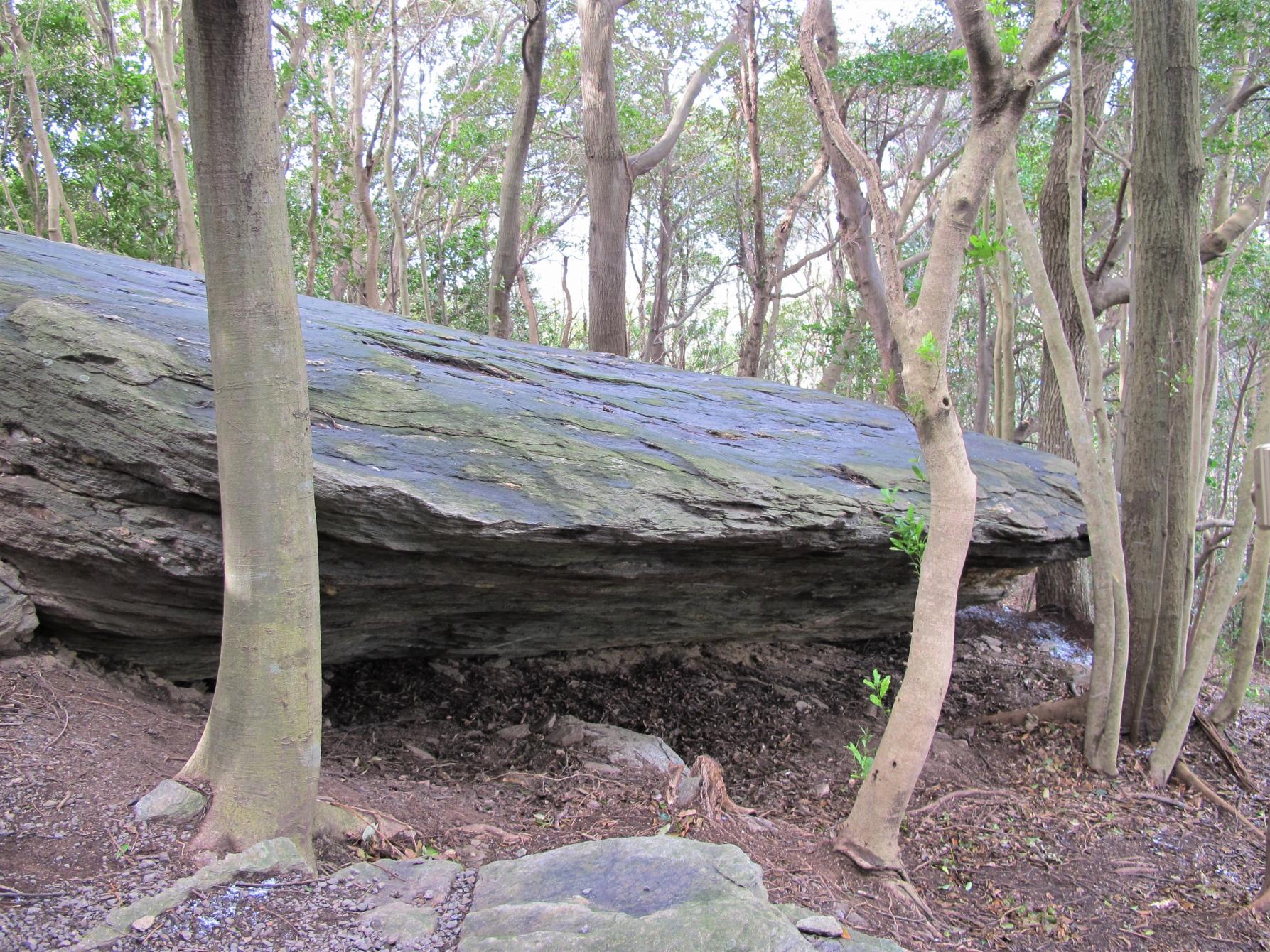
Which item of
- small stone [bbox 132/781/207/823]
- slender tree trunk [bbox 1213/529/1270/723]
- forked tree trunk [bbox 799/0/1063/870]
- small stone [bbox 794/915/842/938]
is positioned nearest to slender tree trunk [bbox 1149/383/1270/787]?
slender tree trunk [bbox 1213/529/1270/723]

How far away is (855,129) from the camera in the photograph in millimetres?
14555

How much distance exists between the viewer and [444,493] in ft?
11.5

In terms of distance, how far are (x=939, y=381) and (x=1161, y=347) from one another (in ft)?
10.9

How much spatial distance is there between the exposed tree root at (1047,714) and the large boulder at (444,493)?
38.2 inches

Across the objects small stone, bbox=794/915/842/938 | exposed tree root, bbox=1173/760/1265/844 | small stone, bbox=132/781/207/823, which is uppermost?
small stone, bbox=132/781/207/823

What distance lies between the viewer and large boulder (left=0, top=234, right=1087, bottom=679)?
3.37 meters

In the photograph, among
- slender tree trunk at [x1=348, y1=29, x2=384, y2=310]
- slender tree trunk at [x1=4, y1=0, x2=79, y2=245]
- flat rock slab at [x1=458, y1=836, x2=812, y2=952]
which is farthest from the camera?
slender tree trunk at [x1=348, y1=29, x2=384, y2=310]

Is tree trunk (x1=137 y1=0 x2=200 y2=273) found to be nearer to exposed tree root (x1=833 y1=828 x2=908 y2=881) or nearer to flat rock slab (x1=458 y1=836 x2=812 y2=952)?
flat rock slab (x1=458 y1=836 x2=812 y2=952)

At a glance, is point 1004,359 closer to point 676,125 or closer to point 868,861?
point 676,125

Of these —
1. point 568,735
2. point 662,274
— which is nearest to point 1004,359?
point 568,735

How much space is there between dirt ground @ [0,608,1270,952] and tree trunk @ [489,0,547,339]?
17.7 ft

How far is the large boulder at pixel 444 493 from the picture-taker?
11.0 ft

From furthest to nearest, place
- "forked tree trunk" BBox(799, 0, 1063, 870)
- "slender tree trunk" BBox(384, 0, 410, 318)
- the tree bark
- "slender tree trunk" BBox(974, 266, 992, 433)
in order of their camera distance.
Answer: "slender tree trunk" BBox(974, 266, 992, 433) → "slender tree trunk" BBox(384, 0, 410, 318) → the tree bark → "forked tree trunk" BBox(799, 0, 1063, 870)

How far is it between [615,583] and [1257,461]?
9.97ft
